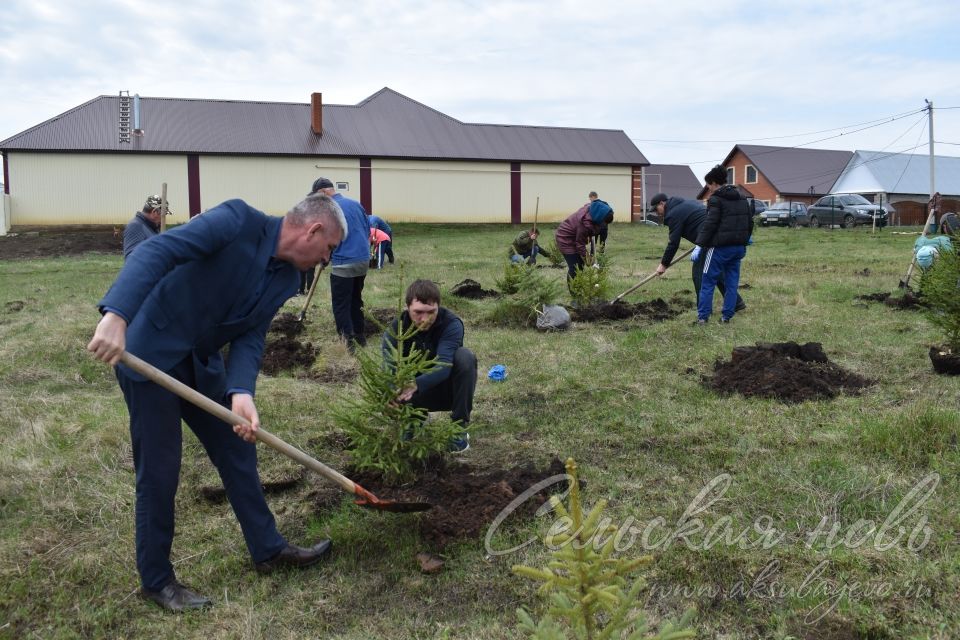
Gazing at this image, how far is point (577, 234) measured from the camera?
11008 millimetres

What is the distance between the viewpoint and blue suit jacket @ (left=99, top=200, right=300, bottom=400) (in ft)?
9.59

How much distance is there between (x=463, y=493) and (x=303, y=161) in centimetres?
3190

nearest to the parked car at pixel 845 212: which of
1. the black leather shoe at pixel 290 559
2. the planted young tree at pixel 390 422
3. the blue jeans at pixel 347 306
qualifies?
the blue jeans at pixel 347 306

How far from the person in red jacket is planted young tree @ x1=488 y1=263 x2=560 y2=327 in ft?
4.69

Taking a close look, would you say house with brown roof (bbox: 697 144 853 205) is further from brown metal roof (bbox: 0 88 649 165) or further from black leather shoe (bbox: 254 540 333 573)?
black leather shoe (bbox: 254 540 333 573)

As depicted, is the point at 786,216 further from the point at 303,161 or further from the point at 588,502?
the point at 588,502

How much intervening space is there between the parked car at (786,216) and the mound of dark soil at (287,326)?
29.2 m

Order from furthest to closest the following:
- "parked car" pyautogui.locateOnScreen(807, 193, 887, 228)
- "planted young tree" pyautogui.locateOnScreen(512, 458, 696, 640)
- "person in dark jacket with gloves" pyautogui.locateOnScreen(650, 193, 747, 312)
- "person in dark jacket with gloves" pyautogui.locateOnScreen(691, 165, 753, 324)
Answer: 1. "parked car" pyautogui.locateOnScreen(807, 193, 887, 228)
2. "person in dark jacket with gloves" pyautogui.locateOnScreen(650, 193, 747, 312)
3. "person in dark jacket with gloves" pyautogui.locateOnScreen(691, 165, 753, 324)
4. "planted young tree" pyautogui.locateOnScreen(512, 458, 696, 640)

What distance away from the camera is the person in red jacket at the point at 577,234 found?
A: 35.6 ft

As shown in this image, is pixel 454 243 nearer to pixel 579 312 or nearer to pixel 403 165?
pixel 403 165

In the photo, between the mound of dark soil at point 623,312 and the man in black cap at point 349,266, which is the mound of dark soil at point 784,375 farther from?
the man in black cap at point 349,266

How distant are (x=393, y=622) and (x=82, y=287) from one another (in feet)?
42.8

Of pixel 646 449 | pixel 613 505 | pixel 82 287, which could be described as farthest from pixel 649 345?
pixel 82 287

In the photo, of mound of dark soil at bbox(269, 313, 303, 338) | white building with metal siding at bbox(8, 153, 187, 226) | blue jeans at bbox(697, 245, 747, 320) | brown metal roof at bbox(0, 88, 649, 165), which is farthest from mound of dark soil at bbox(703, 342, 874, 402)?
white building with metal siding at bbox(8, 153, 187, 226)
